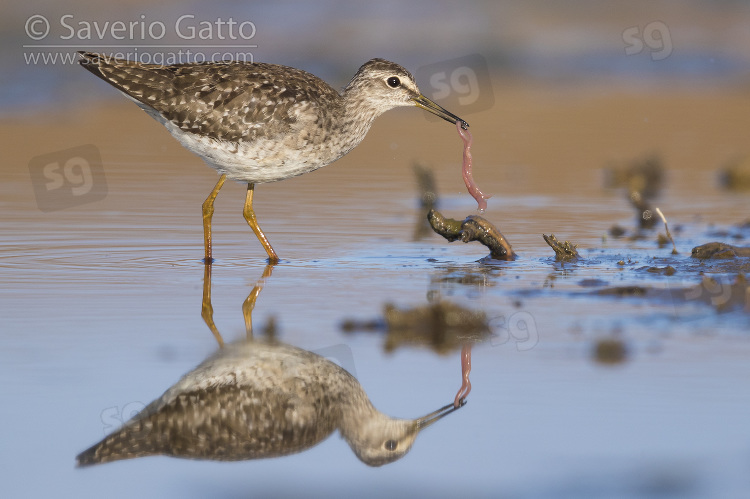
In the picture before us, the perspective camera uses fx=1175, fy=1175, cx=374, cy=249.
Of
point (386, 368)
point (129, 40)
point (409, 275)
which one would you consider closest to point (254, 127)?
point (409, 275)

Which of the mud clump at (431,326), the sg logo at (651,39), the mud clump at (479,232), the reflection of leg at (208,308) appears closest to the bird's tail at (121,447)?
the reflection of leg at (208,308)

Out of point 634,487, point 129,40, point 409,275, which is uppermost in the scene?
point 129,40

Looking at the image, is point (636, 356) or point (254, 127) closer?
point (636, 356)

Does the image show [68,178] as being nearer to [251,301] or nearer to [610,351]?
[251,301]

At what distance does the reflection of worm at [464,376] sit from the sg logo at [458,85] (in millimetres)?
11551

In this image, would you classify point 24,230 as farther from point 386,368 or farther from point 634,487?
→ point 634,487

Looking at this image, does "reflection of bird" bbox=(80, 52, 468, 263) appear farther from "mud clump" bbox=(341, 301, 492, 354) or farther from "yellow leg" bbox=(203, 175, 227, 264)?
"mud clump" bbox=(341, 301, 492, 354)

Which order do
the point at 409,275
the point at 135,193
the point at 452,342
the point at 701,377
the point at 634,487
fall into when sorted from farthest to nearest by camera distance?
1. the point at 135,193
2. the point at 409,275
3. the point at 452,342
4. the point at 701,377
5. the point at 634,487

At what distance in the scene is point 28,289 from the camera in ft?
27.6

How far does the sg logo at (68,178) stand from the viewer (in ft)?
39.9

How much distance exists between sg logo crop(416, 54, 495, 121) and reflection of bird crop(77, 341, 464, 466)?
1208 centimetres

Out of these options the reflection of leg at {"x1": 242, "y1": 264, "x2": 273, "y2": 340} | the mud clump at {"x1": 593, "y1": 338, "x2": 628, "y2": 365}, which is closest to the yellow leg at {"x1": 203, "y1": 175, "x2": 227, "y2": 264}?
Result: the reflection of leg at {"x1": 242, "y1": 264, "x2": 273, "y2": 340}

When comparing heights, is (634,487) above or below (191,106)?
below

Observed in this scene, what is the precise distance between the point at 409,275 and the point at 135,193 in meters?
4.53
